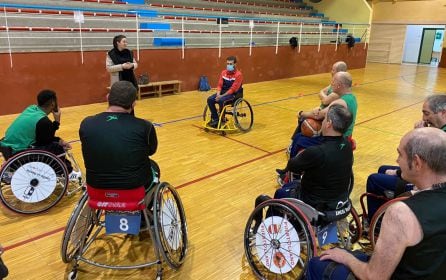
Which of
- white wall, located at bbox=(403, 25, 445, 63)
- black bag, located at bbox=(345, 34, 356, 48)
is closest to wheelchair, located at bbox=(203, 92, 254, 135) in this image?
black bag, located at bbox=(345, 34, 356, 48)

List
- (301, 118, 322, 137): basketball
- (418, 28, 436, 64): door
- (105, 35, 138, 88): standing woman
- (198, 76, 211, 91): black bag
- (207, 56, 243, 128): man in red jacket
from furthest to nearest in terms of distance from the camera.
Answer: (418, 28, 436, 64): door < (198, 76, 211, 91): black bag < (207, 56, 243, 128): man in red jacket < (105, 35, 138, 88): standing woman < (301, 118, 322, 137): basketball

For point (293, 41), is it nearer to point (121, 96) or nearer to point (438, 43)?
point (121, 96)

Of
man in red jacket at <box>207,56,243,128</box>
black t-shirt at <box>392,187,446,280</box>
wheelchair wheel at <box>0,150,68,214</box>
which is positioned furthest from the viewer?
man in red jacket at <box>207,56,243,128</box>

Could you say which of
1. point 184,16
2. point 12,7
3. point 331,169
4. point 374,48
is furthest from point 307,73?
point 331,169

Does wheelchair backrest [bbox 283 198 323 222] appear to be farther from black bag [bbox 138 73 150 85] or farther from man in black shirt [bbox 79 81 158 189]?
black bag [bbox 138 73 150 85]

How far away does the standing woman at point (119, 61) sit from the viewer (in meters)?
4.55

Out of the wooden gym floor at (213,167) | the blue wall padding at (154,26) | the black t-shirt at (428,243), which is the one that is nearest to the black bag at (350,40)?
the wooden gym floor at (213,167)

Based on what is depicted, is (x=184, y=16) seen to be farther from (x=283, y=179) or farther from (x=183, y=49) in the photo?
(x=283, y=179)

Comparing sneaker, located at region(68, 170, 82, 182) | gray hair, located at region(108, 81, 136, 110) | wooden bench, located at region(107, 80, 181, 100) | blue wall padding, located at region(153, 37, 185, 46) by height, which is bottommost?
sneaker, located at region(68, 170, 82, 182)

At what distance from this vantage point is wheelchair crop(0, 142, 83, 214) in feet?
8.74

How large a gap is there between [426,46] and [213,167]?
→ 16401mm

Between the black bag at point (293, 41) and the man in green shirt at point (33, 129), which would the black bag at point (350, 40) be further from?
the man in green shirt at point (33, 129)

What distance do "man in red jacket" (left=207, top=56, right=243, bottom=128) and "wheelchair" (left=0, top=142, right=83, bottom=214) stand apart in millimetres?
2399

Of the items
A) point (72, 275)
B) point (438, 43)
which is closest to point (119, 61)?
point (72, 275)
